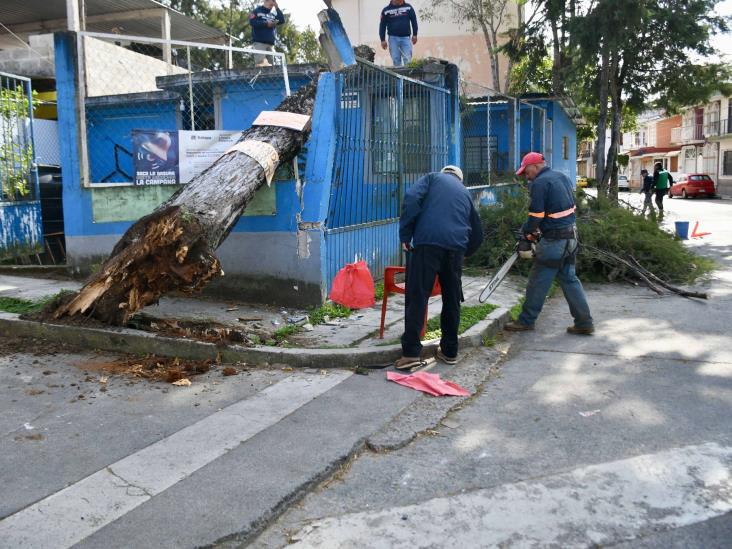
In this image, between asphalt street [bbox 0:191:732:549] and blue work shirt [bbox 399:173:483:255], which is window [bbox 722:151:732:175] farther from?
blue work shirt [bbox 399:173:483:255]

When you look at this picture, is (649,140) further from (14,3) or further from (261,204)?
(261,204)

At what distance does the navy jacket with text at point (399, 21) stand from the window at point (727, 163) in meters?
42.0

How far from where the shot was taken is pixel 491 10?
74.4 ft

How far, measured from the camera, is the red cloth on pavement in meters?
5.01

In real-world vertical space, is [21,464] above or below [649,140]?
below

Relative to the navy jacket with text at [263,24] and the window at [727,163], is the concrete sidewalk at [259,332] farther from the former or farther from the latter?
the window at [727,163]

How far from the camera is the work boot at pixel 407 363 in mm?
5438

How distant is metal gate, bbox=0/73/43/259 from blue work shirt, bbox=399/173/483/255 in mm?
7360

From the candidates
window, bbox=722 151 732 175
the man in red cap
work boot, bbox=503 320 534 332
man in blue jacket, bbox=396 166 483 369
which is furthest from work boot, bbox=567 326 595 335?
window, bbox=722 151 732 175

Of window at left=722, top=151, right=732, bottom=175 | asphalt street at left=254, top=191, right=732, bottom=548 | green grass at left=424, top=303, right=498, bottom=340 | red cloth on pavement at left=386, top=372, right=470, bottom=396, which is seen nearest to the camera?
asphalt street at left=254, top=191, right=732, bottom=548

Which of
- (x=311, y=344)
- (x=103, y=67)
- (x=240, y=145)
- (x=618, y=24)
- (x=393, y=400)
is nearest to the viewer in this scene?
(x=393, y=400)

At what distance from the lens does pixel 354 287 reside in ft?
20.8

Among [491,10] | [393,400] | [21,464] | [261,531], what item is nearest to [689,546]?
[261,531]

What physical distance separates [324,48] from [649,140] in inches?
2517
